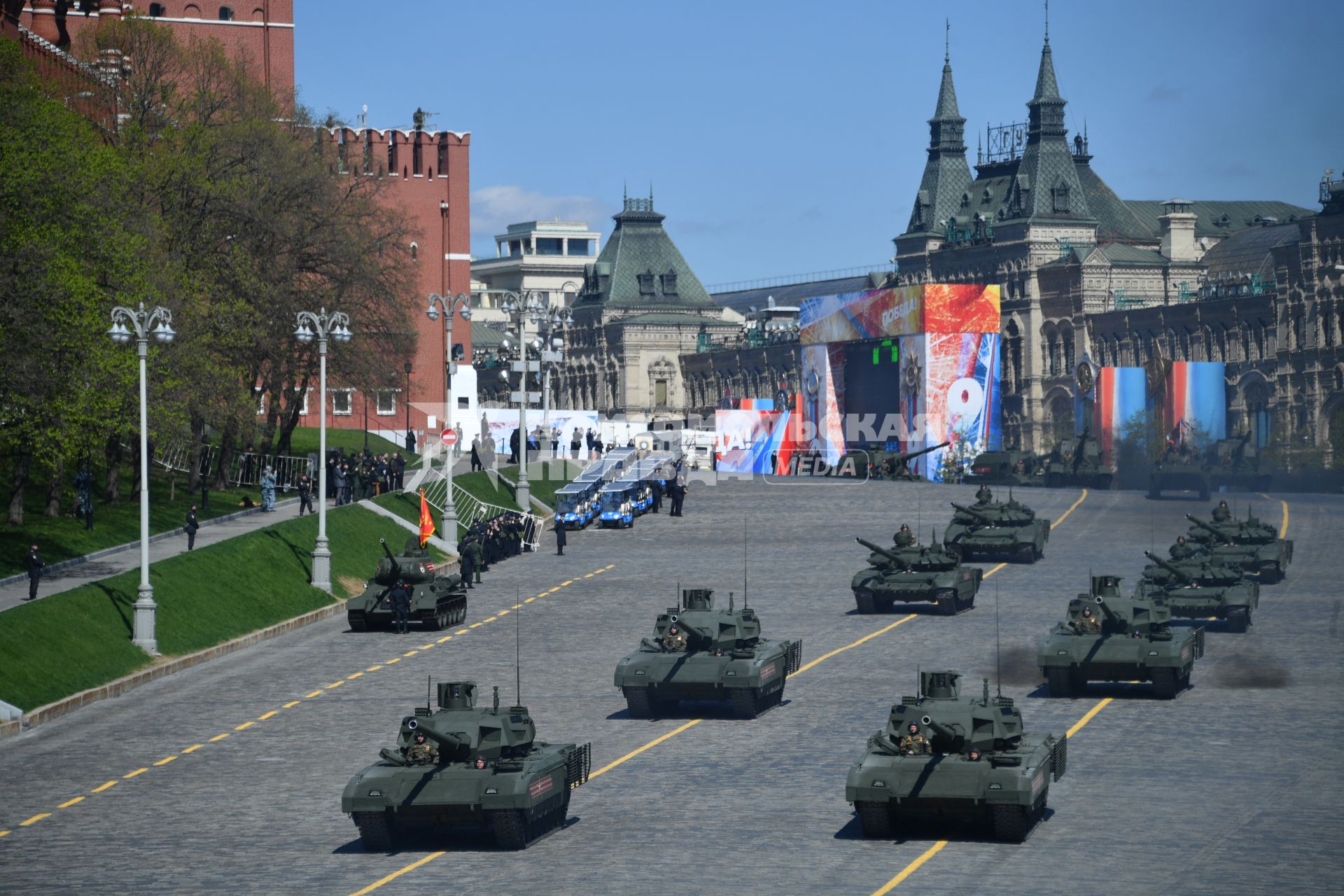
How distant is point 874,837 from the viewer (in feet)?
87.5

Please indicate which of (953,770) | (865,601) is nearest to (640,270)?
(865,601)

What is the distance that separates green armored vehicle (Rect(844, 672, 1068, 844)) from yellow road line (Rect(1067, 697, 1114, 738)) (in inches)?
242

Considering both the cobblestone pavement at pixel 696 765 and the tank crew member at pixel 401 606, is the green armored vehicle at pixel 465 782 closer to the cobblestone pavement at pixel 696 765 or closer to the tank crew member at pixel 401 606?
the cobblestone pavement at pixel 696 765

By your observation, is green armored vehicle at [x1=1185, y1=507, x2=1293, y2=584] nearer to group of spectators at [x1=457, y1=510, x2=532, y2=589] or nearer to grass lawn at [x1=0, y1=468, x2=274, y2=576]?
group of spectators at [x1=457, y1=510, x2=532, y2=589]

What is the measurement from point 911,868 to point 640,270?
159 metres

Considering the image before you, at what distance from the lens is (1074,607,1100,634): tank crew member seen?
124 feet

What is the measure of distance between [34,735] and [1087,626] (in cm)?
1784

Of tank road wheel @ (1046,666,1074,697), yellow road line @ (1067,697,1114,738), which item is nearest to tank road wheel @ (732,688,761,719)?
yellow road line @ (1067,697,1114,738)

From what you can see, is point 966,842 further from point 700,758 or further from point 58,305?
point 58,305

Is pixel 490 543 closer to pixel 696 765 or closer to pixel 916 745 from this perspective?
pixel 696 765

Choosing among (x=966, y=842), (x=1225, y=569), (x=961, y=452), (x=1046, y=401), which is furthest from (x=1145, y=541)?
(x=1046, y=401)

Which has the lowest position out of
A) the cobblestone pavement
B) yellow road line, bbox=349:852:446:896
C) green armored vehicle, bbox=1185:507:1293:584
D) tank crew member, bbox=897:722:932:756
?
yellow road line, bbox=349:852:446:896

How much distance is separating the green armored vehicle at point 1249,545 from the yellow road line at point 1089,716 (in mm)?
15426

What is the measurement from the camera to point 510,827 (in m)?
26.2
